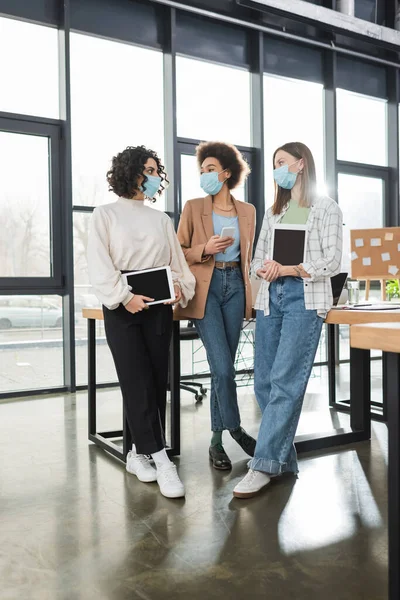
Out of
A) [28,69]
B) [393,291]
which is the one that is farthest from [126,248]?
[28,69]

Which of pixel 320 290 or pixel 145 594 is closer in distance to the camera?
pixel 145 594

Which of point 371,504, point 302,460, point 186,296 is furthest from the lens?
point 302,460

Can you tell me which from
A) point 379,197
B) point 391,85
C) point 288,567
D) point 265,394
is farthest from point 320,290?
point 391,85

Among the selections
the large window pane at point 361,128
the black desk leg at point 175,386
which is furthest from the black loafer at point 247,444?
the large window pane at point 361,128

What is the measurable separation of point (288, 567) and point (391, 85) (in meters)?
6.67

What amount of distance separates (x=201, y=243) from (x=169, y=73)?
3.33 metres

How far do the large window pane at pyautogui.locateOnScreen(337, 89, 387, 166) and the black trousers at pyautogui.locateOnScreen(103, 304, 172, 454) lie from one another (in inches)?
191

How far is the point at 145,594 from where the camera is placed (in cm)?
→ 170

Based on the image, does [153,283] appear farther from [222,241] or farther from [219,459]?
[219,459]

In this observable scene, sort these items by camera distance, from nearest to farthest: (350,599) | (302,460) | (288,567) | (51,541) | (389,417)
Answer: (389,417)
(350,599)
(288,567)
(51,541)
(302,460)

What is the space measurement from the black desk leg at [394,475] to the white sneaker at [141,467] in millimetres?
1486

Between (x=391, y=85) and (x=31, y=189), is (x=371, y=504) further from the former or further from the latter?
(x=391, y=85)

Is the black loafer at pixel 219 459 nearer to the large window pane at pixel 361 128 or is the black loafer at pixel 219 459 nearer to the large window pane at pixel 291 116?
the large window pane at pixel 291 116

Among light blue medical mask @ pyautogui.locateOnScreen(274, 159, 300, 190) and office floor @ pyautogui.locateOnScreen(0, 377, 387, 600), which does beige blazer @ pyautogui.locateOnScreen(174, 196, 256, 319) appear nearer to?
light blue medical mask @ pyautogui.locateOnScreen(274, 159, 300, 190)
